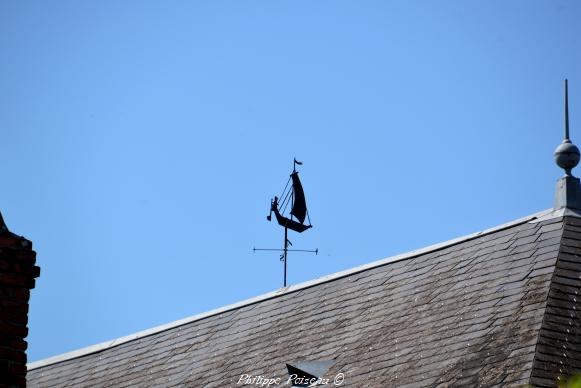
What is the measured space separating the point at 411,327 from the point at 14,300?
6.78 meters

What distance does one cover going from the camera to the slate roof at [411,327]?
14391mm

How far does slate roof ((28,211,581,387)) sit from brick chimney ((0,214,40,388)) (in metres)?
5.12

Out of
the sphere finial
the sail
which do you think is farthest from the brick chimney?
the sail

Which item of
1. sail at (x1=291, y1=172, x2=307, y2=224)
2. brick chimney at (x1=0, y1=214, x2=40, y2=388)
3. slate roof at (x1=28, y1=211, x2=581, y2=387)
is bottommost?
brick chimney at (x1=0, y1=214, x2=40, y2=388)

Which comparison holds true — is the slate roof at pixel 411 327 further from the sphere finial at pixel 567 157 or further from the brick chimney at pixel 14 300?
the brick chimney at pixel 14 300

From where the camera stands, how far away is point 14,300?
10461 mm

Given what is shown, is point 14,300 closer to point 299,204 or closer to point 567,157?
point 567,157

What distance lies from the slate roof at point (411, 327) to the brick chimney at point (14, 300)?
5123mm

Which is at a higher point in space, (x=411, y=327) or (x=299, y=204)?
(x=299, y=204)

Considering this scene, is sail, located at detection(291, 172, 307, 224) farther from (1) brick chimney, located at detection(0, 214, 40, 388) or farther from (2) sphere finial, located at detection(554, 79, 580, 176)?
(1) brick chimney, located at detection(0, 214, 40, 388)

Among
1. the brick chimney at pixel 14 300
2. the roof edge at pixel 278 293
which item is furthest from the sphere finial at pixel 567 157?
the brick chimney at pixel 14 300

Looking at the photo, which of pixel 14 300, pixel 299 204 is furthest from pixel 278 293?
pixel 14 300

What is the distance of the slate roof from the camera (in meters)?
14.4

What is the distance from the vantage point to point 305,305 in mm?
19219
